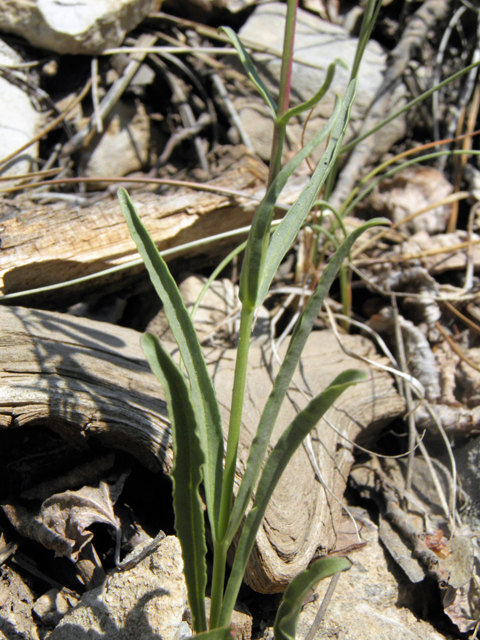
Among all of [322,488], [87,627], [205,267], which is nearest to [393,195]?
[205,267]

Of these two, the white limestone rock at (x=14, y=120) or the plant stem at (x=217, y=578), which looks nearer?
the plant stem at (x=217, y=578)

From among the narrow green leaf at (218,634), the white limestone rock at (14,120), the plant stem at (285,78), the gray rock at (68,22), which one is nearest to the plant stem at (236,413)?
the narrow green leaf at (218,634)

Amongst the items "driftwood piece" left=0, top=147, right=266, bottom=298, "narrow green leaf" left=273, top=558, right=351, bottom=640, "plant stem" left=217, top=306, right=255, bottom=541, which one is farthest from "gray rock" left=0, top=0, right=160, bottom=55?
"narrow green leaf" left=273, top=558, right=351, bottom=640

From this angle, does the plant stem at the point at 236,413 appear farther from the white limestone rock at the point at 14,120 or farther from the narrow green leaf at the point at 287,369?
the white limestone rock at the point at 14,120

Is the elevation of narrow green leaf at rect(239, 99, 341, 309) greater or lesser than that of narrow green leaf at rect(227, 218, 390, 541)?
greater

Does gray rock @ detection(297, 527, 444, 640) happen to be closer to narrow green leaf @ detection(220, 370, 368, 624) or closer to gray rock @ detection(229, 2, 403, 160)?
narrow green leaf @ detection(220, 370, 368, 624)

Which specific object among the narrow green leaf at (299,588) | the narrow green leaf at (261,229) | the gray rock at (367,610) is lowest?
the gray rock at (367,610)
